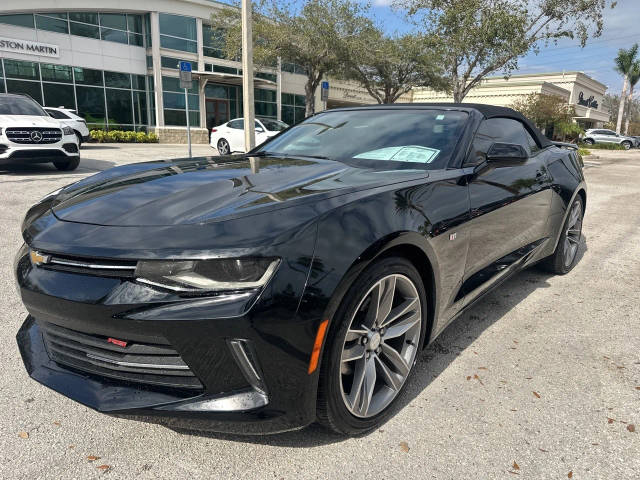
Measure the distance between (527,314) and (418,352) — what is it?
4.99 ft

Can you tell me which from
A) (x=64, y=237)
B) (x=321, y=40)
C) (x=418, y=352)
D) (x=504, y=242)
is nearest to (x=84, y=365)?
(x=64, y=237)

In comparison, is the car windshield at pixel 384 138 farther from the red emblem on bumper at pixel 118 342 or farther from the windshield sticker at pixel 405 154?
the red emblem on bumper at pixel 118 342

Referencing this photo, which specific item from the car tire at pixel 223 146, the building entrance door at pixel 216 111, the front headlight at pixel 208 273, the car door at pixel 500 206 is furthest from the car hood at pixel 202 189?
the building entrance door at pixel 216 111

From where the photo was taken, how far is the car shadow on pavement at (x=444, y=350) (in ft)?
6.43

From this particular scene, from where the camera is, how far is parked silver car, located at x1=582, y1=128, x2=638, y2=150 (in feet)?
136

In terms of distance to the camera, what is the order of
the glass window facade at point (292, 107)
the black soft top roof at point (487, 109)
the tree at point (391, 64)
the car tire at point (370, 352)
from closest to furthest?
the car tire at point (370, 352), the black soft top roof at point (487, 109), the tree at point (391, 64), the glass window facade at point (292, 107)

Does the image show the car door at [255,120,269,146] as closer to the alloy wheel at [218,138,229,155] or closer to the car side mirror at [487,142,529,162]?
the alloy wheel at [218,138,229,155]

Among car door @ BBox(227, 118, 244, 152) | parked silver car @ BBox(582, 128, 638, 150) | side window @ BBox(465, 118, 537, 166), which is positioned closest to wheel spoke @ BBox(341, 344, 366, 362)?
side window @ BBox(465, 118, 537, 166)

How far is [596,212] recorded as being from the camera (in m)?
7.92

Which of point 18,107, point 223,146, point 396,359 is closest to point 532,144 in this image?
point 396,359

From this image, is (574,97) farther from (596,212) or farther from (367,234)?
(367,234)

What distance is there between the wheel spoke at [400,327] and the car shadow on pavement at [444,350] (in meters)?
0.30

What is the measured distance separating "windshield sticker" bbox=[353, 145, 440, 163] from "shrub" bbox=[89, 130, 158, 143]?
22726mm

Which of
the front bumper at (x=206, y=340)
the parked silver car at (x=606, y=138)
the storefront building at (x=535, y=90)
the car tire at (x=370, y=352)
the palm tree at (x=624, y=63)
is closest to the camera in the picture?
the front bumper at (x=206, y=340)
